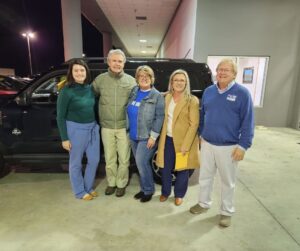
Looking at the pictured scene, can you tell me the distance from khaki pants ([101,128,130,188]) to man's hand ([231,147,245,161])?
4.25 ft

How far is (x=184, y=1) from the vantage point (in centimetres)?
905

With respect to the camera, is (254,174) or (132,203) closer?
(132,203)

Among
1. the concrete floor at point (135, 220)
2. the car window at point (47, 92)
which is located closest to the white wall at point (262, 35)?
the concrete floor at point (135, 220)

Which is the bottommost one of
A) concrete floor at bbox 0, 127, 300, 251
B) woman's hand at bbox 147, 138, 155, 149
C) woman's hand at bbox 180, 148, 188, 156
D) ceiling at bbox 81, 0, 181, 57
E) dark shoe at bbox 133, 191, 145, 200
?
concrete floor at bbox 0, 127, 300, 251

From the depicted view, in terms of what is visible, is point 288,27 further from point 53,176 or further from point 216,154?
point 53,176

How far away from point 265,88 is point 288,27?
1952 millimetres

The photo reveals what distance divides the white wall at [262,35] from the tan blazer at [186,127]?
5.46 meters

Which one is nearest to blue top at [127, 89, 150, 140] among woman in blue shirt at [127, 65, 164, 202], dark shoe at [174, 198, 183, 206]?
woman in blue shirt at [127, 65, 164, 202]

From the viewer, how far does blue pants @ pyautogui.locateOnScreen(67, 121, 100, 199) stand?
9.46 ft

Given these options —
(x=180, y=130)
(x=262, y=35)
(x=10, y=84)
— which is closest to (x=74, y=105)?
(x=180, y=130)

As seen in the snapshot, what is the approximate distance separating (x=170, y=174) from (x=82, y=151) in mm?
1112

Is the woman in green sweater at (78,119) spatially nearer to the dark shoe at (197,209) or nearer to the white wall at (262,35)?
the dark shoe at (197,209)

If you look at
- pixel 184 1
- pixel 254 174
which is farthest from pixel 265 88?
pixel 254 174

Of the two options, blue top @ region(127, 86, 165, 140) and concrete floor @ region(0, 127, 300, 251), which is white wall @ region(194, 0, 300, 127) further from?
blue top @ region(127, 86, 165, 140)
